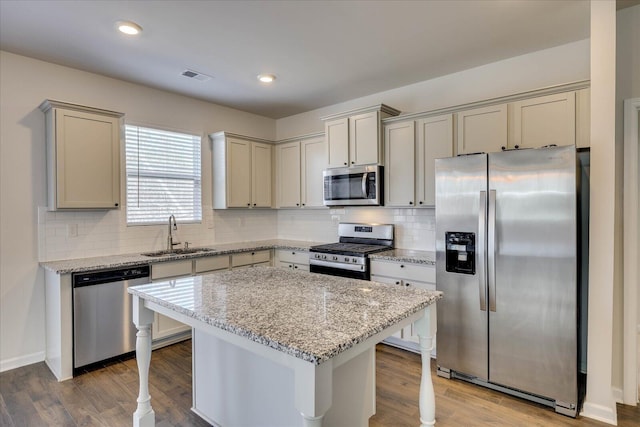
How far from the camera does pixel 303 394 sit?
3.90 feet

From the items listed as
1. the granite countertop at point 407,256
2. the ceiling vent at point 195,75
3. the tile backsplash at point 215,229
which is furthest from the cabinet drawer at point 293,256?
the ceiling vent at point 195,75

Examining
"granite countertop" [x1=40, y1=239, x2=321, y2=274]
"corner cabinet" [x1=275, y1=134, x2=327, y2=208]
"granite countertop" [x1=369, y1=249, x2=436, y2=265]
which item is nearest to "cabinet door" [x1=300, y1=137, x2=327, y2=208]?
"corner cabinet" [x1=275, y1=134, x2=327, y2=208]

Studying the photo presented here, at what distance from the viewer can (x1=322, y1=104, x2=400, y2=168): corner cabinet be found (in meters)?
3.83

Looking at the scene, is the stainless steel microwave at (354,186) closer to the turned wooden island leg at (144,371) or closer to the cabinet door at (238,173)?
the cabinet door at (238,173)

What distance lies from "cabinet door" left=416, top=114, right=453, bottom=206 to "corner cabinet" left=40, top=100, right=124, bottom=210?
118 inches

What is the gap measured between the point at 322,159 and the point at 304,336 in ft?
11.3

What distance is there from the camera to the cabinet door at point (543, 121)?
2770mm

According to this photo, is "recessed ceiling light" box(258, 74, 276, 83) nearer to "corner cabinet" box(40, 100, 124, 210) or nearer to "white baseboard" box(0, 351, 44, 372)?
"corner cabinet" box(40, 100, 124, 210)

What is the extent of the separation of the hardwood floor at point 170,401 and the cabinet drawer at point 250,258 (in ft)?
4.34

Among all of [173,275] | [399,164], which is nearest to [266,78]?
[399,164]

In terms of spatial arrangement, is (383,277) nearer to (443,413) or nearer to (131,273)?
(443,413)

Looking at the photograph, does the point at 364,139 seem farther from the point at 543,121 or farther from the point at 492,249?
the point at 492,249

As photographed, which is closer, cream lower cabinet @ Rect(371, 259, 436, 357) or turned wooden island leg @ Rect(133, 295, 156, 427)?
turned wooden island leg @ Rect(133, 295, 156, 427)

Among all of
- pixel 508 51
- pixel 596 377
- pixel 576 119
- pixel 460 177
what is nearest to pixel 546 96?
pixel 576 119
